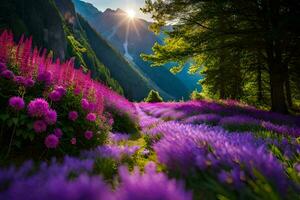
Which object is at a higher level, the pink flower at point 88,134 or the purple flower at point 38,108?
the purple flower at point 38,108

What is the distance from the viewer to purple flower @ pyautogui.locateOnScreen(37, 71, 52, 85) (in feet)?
17.0

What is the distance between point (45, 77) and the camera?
5.21 meters

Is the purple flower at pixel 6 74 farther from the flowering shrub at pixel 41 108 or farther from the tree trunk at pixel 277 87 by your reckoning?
the tree trunk at pixel 277 87

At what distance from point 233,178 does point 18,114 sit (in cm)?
333

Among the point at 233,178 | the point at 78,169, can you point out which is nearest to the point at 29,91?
the point at 78,169

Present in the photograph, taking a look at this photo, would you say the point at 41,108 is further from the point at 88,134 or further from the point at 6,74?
the point at 88,134

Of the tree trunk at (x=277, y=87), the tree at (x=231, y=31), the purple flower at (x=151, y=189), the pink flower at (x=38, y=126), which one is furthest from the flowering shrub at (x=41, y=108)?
the tree trunk at (x=277, y=87)

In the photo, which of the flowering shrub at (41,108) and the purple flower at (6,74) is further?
the purple flower at (6,74)

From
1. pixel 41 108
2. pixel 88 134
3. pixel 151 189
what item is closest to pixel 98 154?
pixel 88 134

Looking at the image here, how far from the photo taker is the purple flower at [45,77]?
5.19 m

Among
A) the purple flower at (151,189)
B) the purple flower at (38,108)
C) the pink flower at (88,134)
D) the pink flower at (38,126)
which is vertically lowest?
the pink flower at (88,134)

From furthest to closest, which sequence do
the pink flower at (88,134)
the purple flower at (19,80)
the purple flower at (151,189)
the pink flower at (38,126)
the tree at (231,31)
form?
the tree at (231,31), the pink flower at (88,134), the purple flower at (19,80), the pink flower at (38,126), the purple flower at (151,189)

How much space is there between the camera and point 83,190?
1.30m

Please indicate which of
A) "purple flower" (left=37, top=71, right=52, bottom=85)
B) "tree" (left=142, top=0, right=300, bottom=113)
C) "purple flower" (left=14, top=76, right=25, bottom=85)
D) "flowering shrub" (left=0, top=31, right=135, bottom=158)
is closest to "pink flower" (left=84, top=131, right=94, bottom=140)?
"flowering shrub" (left=0, top=31, right=135, bottom=158)
